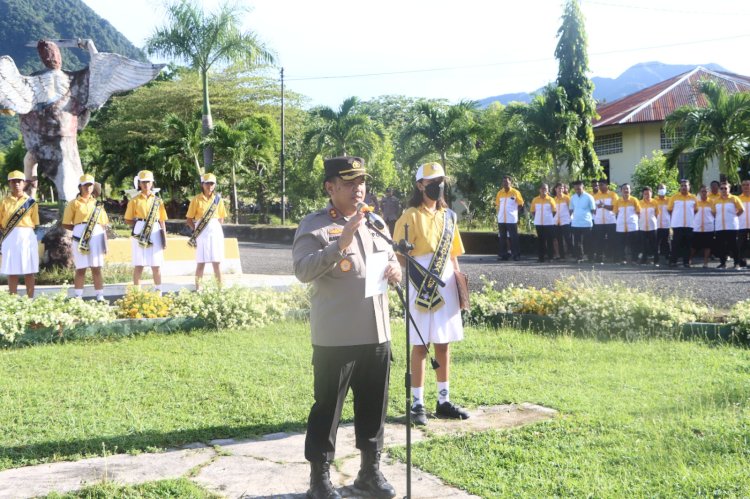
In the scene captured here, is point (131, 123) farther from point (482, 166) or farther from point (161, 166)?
point (482, 166)

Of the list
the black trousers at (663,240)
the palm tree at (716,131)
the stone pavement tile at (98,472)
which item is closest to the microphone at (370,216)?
the stone pavement tile at (98,472)

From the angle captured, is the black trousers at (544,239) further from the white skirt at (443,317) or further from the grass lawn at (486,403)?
the white skirt at (443,317)

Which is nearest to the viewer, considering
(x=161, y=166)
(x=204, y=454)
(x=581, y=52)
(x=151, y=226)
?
(x=204, y=454)

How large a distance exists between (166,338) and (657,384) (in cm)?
534

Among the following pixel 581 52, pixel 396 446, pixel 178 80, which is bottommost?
pixel 396 446

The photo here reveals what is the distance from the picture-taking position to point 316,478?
4.16m

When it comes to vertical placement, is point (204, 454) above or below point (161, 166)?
below

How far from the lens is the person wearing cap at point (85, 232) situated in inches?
433

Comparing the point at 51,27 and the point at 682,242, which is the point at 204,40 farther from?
the point at 51,27

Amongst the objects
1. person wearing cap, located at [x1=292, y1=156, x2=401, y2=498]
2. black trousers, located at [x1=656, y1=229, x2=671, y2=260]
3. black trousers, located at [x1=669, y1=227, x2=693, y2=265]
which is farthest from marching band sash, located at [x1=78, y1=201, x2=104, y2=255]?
black trousers, located at [x1=656, y1=229, x2=671, y2=260]

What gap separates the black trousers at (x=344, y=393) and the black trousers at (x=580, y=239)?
A: 46.4 feet

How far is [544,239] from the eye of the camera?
18.4 meters

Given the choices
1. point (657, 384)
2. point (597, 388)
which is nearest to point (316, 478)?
point (597, 388)

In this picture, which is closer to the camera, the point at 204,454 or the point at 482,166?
the point at 204,454
